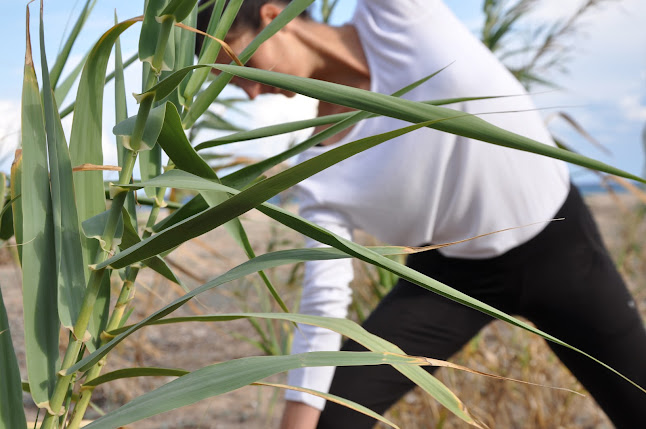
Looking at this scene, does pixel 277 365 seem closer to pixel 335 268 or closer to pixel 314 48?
pixel 335 268

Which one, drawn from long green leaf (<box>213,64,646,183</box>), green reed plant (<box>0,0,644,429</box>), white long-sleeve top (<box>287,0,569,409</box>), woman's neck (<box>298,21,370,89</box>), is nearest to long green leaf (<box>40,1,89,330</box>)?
green reed plant (<box>0,0,644,429</box>)

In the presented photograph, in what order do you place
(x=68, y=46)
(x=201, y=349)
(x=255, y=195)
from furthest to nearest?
(x=201, y=349), (x=68, y=46), (x=255, y=195)

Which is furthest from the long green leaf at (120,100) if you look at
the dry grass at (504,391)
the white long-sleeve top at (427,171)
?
the dry grass at (504,391)

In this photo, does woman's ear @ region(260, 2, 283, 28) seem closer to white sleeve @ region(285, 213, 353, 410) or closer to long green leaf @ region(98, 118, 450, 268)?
white sleeve @ region(285, 213, 353, 410)

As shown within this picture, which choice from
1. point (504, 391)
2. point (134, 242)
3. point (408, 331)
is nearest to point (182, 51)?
point (134, 242)

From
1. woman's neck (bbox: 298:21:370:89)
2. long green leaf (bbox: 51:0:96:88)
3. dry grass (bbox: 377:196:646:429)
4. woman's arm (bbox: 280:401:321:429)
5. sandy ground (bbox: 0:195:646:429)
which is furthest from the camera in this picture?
sandy ground (bbox: 0:195:646:429)

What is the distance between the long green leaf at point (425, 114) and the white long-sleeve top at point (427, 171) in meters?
0.71

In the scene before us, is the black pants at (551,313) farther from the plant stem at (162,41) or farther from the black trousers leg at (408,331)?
the plant stem at (162,41)

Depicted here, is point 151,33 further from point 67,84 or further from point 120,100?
Result: point 67,84

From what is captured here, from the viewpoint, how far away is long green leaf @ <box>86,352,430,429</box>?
385mm

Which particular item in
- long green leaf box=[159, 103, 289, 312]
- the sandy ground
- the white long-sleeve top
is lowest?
the sandy ground

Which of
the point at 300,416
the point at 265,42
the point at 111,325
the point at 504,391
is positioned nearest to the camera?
the point at 111,325

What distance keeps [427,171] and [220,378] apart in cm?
78

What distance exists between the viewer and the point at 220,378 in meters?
0.39
